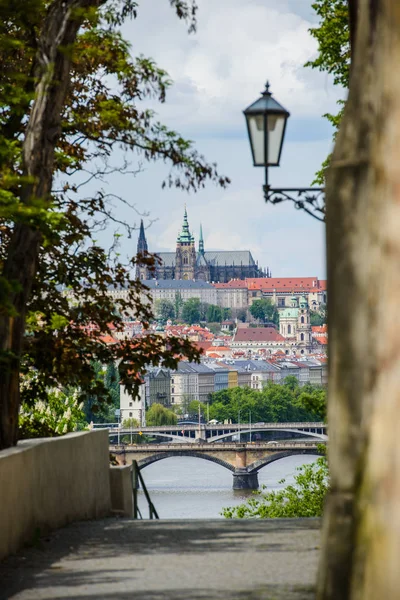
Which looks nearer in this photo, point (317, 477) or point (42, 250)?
point (42, 250)

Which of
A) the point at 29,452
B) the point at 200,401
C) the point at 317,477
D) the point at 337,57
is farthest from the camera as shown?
the point at 200,401

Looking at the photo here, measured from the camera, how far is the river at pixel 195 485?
58781mm

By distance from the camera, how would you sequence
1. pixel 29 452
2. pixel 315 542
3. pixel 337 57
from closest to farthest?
1. pixel 315 542
2. pixel 29 452
3. pixel 337 57

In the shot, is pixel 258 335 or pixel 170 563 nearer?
pixel 170 563

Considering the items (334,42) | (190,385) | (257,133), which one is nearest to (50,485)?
(257,133)

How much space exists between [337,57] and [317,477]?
1106 centimetres

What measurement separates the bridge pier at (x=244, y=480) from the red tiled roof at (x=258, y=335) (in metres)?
108

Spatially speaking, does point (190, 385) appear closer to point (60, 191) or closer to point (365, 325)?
point (60, 191)

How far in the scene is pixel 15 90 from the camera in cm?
604

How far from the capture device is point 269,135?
797 cm

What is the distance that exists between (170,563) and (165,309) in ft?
609

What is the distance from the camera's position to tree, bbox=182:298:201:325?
631 ft

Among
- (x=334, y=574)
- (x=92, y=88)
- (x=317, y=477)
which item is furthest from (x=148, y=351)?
(x=317, y=477)

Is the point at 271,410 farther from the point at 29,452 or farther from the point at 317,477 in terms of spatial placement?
the point at 29,452
